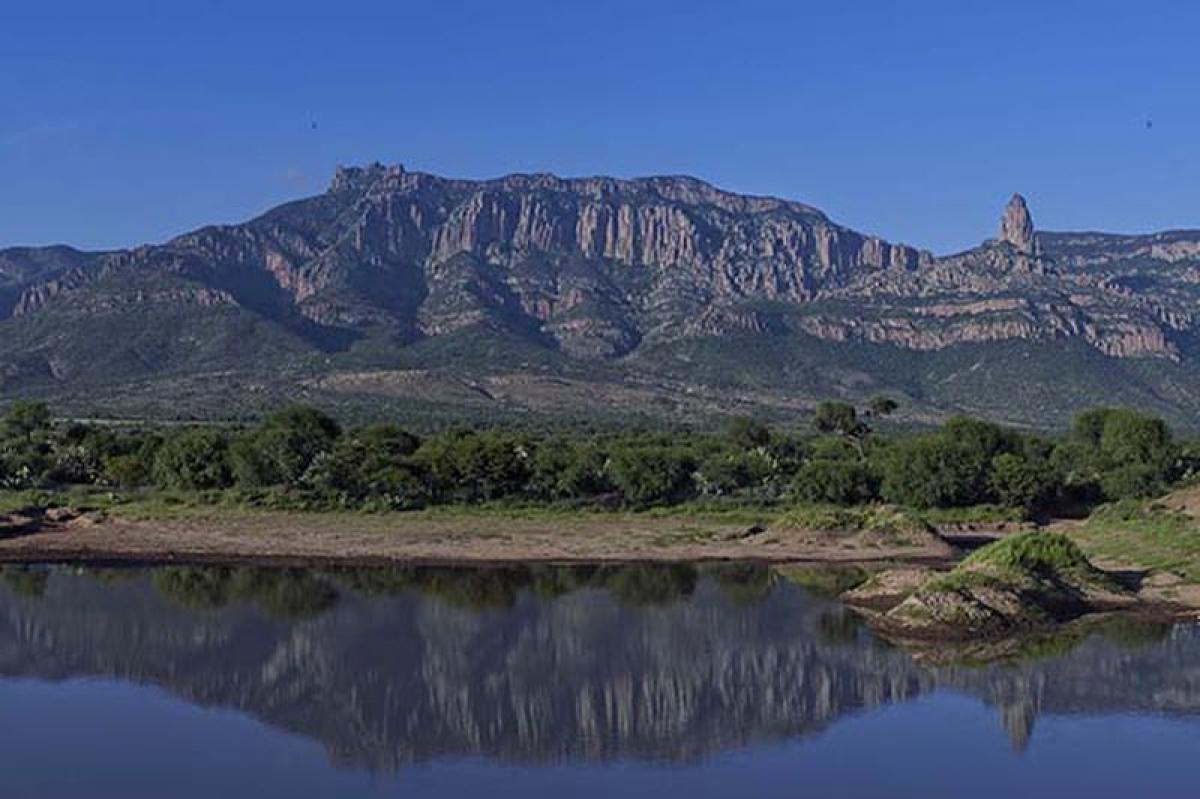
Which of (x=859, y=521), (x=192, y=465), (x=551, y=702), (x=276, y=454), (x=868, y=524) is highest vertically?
(x=276, y=454)

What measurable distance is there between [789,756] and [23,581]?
132 ft

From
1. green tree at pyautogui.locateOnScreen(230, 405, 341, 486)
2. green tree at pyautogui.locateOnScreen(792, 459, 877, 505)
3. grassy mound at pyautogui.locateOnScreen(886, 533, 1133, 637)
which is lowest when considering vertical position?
grassy mound at pyautogui.locateOnScreen(886, 533, 1133, 637)

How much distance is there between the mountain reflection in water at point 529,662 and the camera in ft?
120

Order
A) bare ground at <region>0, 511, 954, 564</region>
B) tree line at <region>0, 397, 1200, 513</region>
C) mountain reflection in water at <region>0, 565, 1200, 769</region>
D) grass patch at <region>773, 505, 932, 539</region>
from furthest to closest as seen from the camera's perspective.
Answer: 1. tree line at <region>0, 397, 1200, 513</region>
2. grass patch at <region>773, 505, 932, 539</region>
3. bare ground at <region>0, 511, 954, 564</region>
4. mountain reflection in water at <region>0, 565, 1200, 769</region>

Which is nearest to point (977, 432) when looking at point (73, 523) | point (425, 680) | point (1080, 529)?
point (1080, 529)

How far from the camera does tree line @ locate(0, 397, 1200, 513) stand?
286 feet

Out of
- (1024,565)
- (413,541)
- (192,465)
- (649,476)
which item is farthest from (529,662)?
(192,465)

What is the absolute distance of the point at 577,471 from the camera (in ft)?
290

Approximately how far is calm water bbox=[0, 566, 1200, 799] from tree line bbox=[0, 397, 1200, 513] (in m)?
28.7

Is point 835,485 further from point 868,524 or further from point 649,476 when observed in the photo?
point 649,476

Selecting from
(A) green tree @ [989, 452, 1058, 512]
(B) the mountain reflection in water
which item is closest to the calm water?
(B) the mountain reflection in water

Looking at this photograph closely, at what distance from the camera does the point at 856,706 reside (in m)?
38.8

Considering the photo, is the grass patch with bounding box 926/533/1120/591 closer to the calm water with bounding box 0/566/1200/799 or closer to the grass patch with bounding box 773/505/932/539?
the calm water with bounding box 0/566/1200/799

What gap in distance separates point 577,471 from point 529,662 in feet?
142
